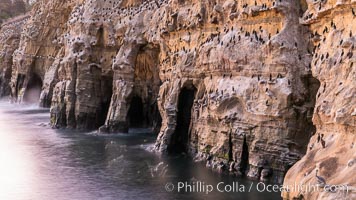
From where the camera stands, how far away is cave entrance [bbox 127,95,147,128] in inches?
2194

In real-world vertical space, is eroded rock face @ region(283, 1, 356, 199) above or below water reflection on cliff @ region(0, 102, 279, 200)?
above

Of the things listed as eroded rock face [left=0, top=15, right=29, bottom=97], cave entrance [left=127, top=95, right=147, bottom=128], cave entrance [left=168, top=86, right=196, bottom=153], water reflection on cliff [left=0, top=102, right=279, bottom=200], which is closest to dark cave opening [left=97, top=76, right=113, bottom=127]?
cave entrance [left=127, top=95, right=147, bottom=128]

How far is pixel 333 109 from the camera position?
20.3 m

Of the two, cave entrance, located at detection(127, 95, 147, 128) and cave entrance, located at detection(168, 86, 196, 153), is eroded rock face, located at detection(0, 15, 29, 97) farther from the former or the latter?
cave entrance, located at detection(168, 86, 196, 153)

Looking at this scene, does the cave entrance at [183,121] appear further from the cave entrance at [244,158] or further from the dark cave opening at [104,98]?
the dark cave opening at [104,98]

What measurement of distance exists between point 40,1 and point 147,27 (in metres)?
50.7

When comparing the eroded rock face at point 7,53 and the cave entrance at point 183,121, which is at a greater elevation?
the eroded rock face at point 7,53

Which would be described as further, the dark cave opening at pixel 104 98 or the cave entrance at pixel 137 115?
the dark cave opening at pixel 104 98

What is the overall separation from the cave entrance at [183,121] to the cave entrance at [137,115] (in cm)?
1444

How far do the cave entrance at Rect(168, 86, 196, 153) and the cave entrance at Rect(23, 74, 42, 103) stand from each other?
5628cm

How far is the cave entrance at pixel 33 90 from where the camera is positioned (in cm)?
9131
